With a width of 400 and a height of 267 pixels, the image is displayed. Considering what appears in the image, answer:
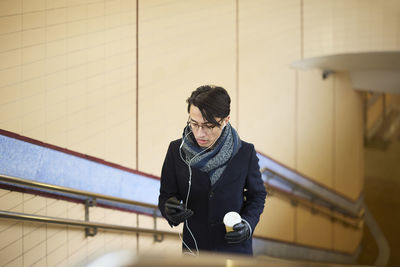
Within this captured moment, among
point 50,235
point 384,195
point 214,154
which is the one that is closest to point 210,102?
point 214,154

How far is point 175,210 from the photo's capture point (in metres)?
2.27

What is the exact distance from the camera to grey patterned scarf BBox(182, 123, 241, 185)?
7.73 feet

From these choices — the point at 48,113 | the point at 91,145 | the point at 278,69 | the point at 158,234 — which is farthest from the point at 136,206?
the point at 278,69

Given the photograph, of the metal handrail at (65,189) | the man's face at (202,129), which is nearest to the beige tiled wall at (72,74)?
the metal handrail at (65,189)

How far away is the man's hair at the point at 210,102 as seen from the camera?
229 centimetres

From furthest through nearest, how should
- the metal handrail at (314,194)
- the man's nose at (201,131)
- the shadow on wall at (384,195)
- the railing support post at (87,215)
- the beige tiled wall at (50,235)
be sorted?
the shadow on wall at (384,195)
the metal handrail at (314,194)
the railing support post at (87,215)
the beige tiled wall at (50,235)
the man's nose at (201,131)

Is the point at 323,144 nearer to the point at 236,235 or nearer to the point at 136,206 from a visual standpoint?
the point at 136,206

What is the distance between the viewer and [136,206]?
3.60 metres

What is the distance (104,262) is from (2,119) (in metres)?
2.06

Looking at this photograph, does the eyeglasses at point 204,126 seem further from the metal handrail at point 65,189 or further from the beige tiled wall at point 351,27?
the beige tiled wall at point 351,27

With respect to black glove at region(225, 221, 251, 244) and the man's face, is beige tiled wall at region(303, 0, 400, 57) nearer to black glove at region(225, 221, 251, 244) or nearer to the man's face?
the man's face

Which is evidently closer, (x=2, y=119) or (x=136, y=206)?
(x=2, y=119)

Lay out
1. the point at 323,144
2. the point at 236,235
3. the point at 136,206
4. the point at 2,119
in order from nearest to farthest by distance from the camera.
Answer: the point at 236,235 → the point at 2,119 → the point at 136,206 → the point at 323,144

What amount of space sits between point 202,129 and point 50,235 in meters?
1.28
